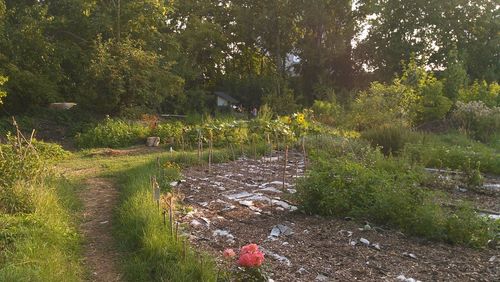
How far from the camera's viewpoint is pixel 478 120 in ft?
44.8

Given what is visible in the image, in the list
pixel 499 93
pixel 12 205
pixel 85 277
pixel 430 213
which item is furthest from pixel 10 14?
pixel 499 93

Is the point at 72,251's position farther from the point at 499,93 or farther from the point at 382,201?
the point at 499,93

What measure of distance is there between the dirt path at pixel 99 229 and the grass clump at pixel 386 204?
204 centimetres

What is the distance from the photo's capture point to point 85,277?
3.82 meters

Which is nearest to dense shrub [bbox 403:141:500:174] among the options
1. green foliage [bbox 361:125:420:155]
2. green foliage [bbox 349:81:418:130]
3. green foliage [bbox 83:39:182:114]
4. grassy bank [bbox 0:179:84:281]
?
green foliage [bbox 361:125:420:155]

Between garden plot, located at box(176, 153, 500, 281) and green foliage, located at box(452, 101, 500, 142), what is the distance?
359 inches

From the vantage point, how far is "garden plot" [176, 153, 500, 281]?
3.65m

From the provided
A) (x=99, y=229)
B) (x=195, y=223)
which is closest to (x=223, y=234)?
(x=195, y=223)

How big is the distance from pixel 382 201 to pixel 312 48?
2190cm

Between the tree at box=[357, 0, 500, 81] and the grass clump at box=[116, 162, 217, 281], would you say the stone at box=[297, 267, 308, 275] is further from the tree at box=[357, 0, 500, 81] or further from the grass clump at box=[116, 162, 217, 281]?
the tree at box=[357, 0, 500, 81]

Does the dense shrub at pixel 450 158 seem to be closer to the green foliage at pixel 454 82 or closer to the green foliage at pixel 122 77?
the green foliage at pixel 122 77

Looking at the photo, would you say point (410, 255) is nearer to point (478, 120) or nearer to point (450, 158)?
point (450, 158)

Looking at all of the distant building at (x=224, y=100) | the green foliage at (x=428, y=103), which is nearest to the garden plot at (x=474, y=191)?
the green foliage at (x=428, y=103)

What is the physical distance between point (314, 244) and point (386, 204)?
0.91 m
